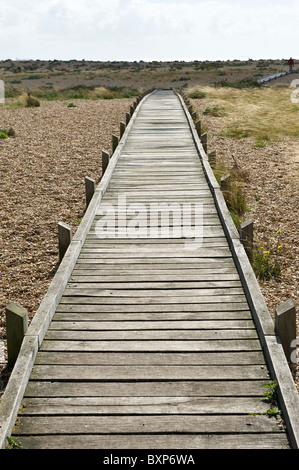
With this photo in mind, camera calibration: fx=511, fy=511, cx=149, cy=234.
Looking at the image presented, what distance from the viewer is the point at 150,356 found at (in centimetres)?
436

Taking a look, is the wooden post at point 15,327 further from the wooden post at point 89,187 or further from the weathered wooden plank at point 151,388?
the wooden post at point 89,187

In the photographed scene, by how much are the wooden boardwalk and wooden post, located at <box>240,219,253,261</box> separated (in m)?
0.25

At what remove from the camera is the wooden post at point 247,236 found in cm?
623

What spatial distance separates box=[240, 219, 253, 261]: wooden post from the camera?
6.23 metres

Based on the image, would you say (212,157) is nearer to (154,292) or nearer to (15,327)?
(154,292)

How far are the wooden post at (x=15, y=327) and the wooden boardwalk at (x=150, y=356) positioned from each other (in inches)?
8.4

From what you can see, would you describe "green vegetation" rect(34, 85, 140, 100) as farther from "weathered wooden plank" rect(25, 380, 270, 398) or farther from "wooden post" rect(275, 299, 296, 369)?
"weathered wooden plank" rect(25, 380, 270, 398)

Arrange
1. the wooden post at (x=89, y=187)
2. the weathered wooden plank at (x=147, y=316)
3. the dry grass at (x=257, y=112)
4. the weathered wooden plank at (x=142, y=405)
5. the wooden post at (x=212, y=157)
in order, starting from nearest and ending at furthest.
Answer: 1. the weathered wooden plank at (x=142, y=405)
2. the weathered wooden plank at (x=147, y=316)
3. the wooden post at (x=89, y=187)
4. the wooden post at (x=212, y=157)
5. the dry grass at (x=257, y=112)

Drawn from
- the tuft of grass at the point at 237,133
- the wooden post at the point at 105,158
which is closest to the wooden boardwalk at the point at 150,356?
the wooden post at the point at 105,158

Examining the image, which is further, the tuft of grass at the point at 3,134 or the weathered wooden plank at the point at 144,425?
the tuft of grass at the point at 3,134

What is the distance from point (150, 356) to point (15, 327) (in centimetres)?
118

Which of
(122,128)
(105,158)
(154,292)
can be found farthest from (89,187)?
(122,128)

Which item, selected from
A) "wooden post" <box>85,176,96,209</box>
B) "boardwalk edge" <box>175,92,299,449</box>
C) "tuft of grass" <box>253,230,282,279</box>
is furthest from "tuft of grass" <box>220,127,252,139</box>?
"boardwalk edge" <box>175,92,299,449</box>

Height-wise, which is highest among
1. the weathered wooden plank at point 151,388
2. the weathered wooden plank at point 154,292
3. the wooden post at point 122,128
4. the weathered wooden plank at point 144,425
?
the wooden post at point 122,128
